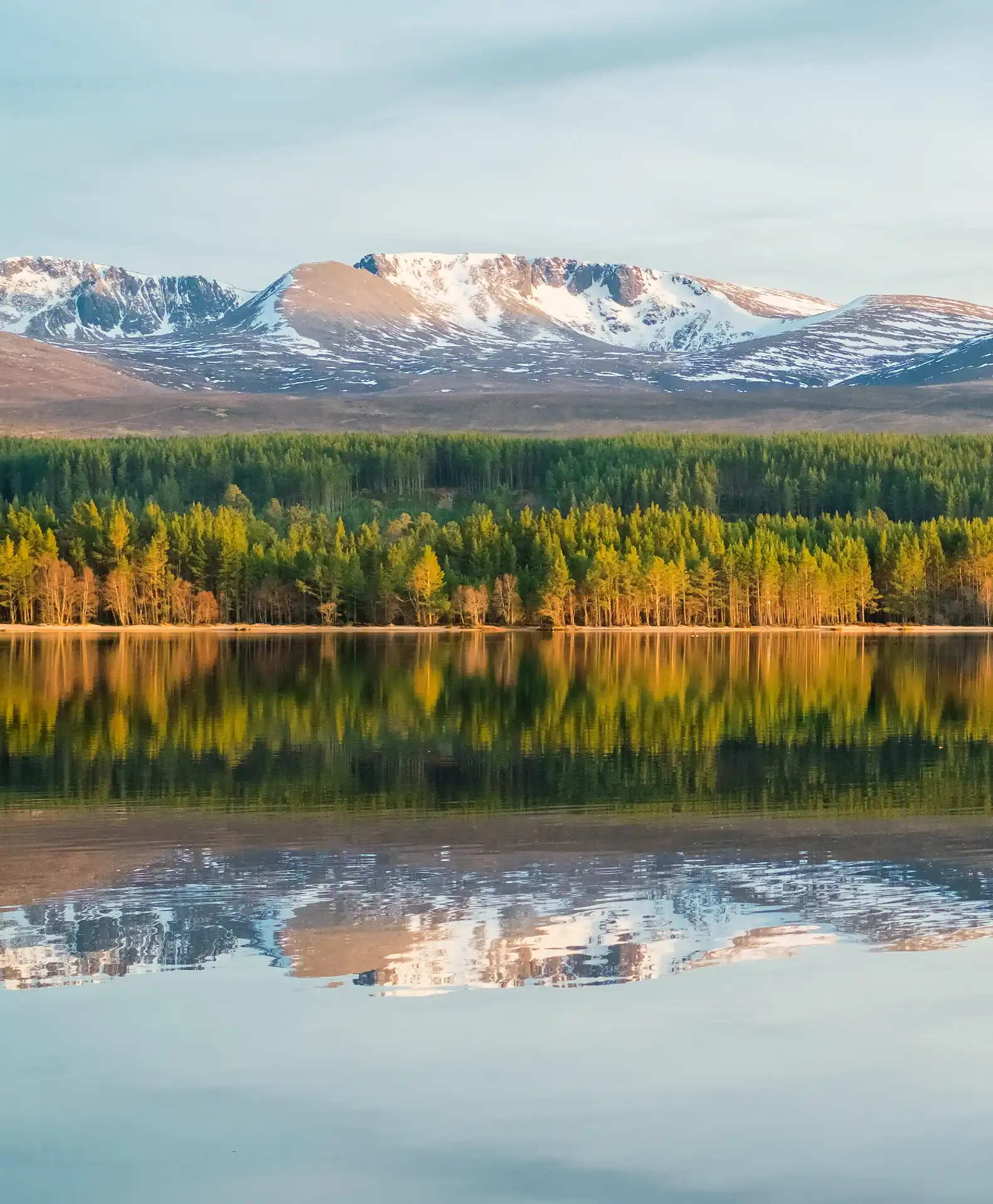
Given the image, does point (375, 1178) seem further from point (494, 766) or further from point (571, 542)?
point (571, 542)

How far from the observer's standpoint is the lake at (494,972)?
12.1 meters

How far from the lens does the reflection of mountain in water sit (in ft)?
57.6

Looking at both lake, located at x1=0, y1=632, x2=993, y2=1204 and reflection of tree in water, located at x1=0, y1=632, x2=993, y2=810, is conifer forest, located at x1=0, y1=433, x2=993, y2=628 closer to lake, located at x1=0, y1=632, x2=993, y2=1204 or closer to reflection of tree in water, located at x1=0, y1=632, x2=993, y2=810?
reflection of tree in water, located at x1=0, y1=632, x2=993, y2=810

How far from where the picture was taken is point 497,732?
43656mm

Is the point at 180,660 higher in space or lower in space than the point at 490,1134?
lower

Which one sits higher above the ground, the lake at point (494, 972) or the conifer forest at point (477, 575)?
the lake at point (494, 972)

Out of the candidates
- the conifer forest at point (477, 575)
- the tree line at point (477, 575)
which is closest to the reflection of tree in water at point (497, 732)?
the tree line at point (477, 575)

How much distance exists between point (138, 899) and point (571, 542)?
13187 centimetres

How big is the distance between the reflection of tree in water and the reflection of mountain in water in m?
6.93

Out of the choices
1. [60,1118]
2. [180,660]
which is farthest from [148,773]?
[180,660]

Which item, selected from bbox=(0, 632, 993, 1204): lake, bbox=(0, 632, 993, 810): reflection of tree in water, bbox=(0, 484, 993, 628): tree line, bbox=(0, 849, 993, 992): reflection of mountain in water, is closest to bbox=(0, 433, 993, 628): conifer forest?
bbox=(0, 484, 993, 628): tree line

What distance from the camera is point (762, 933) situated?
19094mm

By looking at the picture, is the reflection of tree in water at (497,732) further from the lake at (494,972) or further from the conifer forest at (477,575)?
the conifer forest at (477,575)

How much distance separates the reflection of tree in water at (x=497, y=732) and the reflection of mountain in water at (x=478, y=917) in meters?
6.93
